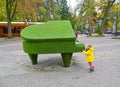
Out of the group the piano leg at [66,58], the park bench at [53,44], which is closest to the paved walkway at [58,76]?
the piano leg at [66,58]

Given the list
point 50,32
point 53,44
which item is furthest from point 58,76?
point 50,32

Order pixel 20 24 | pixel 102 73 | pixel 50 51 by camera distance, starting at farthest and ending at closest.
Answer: pixel 20 24
pixel 50 51
pixel 102 73

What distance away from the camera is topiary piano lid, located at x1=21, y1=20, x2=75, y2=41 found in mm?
10742

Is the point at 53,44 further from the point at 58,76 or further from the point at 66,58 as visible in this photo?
the point at 58,76

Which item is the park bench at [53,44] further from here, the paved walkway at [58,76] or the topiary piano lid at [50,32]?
the paved walkway at [58,76]

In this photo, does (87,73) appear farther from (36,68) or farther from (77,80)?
(36,68)

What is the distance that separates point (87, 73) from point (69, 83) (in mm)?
1772

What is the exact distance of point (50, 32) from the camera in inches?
460

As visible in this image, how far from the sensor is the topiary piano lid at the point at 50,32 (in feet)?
35.2

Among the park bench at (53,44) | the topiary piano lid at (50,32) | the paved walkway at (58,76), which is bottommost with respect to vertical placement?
→ the paved walkway at (58,76)

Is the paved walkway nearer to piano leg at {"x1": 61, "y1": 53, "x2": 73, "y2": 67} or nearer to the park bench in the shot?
piano leg at {"x1": 61, "y1": 53, "x2": 73, "y2": 67}

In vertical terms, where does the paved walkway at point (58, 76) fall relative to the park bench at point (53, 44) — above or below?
below

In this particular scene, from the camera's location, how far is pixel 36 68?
443 inches

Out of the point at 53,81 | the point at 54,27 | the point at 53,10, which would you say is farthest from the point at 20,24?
the point at 53,81
